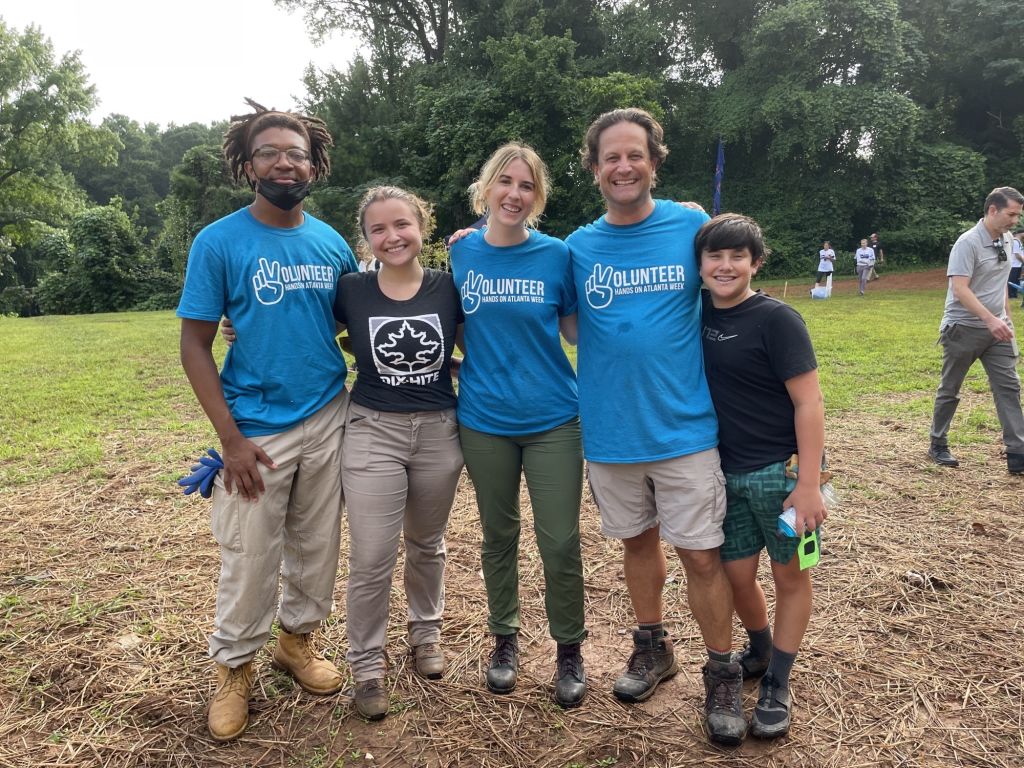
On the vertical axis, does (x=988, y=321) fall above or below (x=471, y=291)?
below

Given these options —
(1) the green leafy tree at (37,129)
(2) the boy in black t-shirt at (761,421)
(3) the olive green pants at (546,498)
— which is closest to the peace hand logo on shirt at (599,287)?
(2) the boy in black t-shirt at (761,421)

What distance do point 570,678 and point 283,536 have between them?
1237mm

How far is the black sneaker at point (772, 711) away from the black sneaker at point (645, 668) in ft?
1.29

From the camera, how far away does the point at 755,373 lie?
230 cm

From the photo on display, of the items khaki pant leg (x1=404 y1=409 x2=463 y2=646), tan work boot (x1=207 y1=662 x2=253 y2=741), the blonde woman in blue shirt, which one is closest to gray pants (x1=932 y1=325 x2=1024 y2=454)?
the blonde woman in blue shirt

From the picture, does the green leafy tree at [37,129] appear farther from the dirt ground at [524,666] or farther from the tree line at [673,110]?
the dirt ground at [524,666]

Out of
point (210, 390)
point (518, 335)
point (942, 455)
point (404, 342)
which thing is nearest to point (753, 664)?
point (518, 335)

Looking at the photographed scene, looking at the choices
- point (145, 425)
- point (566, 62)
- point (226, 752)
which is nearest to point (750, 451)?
point (226, 752)

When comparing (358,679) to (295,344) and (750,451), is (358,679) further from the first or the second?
(750,451)

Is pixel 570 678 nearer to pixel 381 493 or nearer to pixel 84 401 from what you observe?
pixel 381 493

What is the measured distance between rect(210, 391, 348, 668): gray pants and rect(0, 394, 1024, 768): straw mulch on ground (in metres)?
0.35

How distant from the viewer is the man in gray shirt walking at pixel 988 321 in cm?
490

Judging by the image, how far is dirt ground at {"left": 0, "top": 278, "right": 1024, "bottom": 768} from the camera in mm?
2363

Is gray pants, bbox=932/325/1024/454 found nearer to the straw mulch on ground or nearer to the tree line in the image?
the straw mulch on ground
